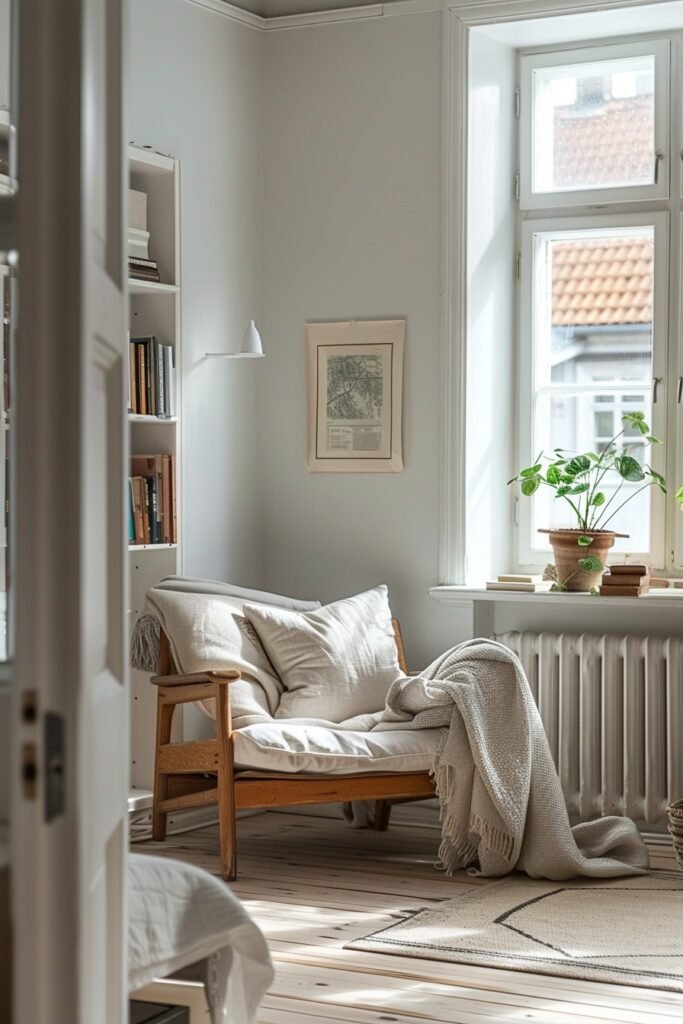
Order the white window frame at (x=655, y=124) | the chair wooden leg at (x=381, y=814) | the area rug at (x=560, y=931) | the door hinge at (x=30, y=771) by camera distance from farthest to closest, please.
A: 1. the white window frame at (x=655, y=124)
2. the chair wooden leg at (x=381, y=814)
3. the area rug at (x=560, y=931)
4. the door hinge at (x=30, y=771)

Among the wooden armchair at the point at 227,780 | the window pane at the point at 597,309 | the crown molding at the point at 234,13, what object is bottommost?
the wooden armchair at the point at 227,780

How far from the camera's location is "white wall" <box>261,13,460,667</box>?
4973mm

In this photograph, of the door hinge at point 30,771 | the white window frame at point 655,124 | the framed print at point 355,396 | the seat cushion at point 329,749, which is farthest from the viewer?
the framed print at point 355,396

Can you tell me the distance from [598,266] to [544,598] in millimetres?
1321

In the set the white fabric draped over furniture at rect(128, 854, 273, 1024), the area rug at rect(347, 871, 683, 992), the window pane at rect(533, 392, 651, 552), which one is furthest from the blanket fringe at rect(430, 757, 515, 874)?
the white fabric draped over furniture at rect(128, 854, 273, 1024)

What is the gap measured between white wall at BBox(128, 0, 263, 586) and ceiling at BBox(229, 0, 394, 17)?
0.36ft

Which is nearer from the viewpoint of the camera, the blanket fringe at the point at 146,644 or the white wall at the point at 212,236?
the blanket fringe at the point at 146,644

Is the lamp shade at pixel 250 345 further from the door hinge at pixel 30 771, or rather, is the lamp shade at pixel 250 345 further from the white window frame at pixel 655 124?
the door hinge at pixel 30 771

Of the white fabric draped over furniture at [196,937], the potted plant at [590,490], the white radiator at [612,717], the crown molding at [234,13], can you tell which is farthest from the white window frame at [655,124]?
the white fabric draped over furniture at [196,937]

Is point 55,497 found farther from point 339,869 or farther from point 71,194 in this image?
point 339,869

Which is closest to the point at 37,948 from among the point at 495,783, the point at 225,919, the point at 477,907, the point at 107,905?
the point at 107,905

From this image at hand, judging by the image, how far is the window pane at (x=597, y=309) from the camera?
4973 millimetres

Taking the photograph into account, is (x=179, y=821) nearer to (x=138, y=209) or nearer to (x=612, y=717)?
(x=612, y=717)

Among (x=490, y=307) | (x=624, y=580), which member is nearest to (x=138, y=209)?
(x=490, y=307)
